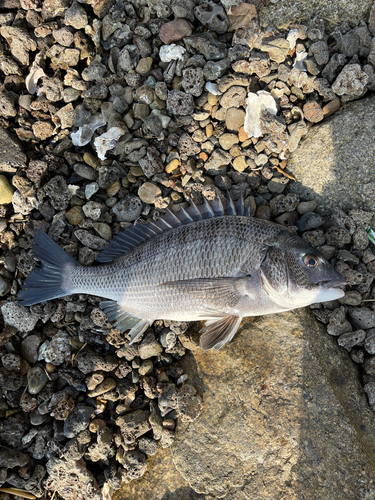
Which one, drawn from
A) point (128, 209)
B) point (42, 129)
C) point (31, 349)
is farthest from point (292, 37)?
point (31, 349)

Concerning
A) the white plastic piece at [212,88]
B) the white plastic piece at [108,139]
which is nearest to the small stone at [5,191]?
the white plastic piece at [108,139]

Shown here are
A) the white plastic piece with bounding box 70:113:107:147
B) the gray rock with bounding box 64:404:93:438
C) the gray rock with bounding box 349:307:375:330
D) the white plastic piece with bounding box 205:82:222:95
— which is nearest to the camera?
the gray rock with bounding box 349:307:375:330

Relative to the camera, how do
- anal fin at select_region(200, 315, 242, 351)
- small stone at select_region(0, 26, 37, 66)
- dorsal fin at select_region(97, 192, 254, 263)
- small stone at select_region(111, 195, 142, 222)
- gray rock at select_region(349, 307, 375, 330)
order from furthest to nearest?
small stone at select_region(0, 26, 37, 66) → small stone at select_region(111, 195, 142, 222) → dorsal fin at select_region(97, 192, 254, 263) → gray rock at select_region(349, 307, 375, 330) → anal fin at select_region(200, 315, 242, 351)

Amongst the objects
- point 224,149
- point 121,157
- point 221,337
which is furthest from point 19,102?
point 221,337

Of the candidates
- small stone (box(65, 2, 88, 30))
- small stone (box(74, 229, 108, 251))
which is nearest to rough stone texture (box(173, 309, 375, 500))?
small stone (box(74, 229, 108, 251))

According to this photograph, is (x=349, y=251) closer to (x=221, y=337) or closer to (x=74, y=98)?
(x=221, y=337)

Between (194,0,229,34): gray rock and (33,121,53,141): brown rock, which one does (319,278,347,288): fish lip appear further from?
(33,121,53,141): brown rock

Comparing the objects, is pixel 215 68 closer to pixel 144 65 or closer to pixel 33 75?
pixel 144 65
